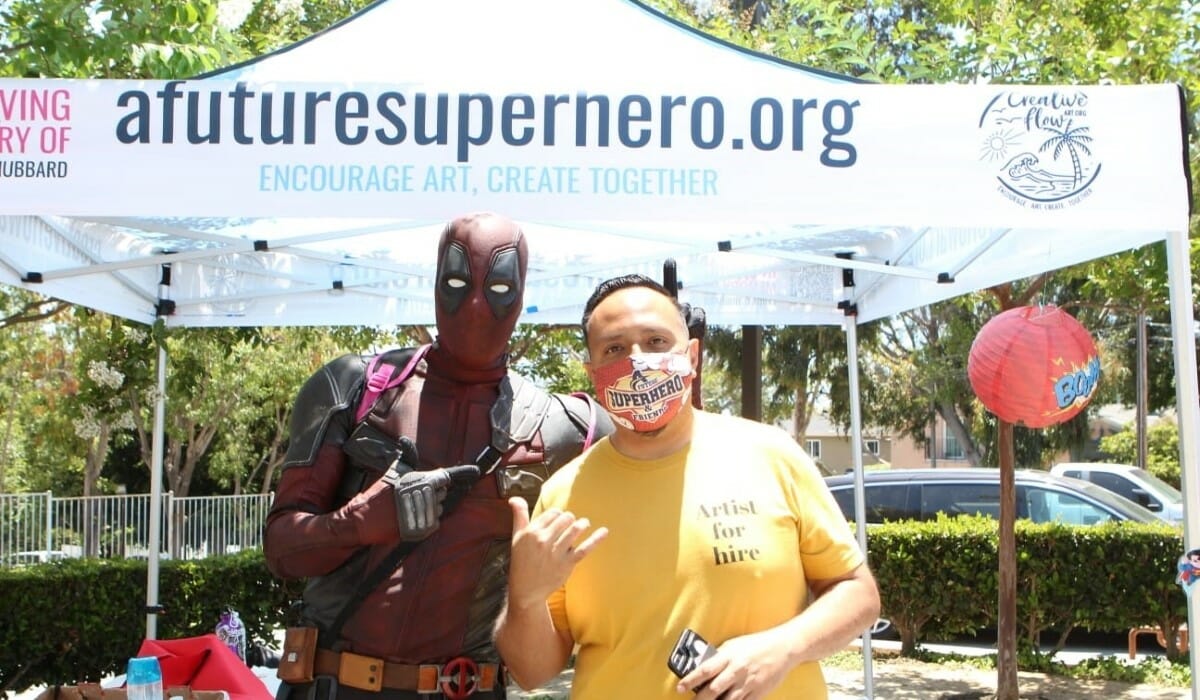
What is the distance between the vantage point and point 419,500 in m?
2.15

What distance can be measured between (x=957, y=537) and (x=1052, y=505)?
6.04ft

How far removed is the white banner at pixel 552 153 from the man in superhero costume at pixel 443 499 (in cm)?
77

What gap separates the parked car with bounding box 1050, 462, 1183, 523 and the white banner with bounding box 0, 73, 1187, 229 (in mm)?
11724

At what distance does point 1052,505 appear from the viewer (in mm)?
10375

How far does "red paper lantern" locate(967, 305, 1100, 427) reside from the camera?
15.3 feet

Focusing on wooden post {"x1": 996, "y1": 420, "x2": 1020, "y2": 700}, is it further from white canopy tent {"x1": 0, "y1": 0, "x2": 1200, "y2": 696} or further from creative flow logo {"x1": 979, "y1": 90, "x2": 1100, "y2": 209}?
creative flow logo {"x1": 979, "y1": 90, "x2": 1100, "y2": 209}

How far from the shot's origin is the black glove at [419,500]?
2.14 meters

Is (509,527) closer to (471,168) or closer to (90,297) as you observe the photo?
(471,168)

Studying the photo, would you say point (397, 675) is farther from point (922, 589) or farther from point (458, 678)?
point (922, 589)

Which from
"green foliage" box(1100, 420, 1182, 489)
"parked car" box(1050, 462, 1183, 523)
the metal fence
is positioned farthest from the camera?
"green foliage" box(1100, 420, 1182, 489)

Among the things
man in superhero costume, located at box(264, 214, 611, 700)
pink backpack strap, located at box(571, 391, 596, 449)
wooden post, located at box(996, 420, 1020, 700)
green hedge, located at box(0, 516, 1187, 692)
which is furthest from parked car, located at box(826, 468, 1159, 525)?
man in superhero costume, located at box(264, 214, 611, 700)

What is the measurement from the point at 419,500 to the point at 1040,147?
202cm

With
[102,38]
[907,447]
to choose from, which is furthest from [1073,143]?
[907,447]

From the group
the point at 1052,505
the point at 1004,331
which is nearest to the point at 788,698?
the point at 1004,331
